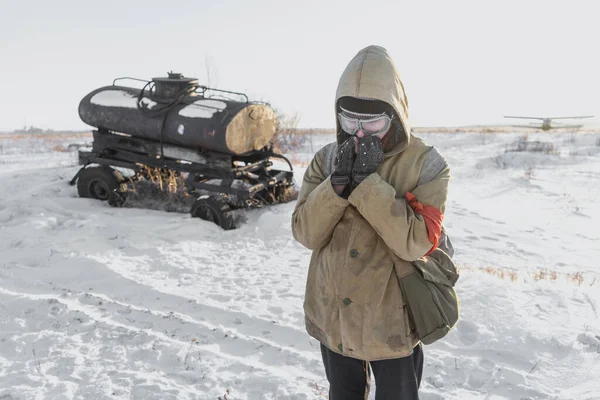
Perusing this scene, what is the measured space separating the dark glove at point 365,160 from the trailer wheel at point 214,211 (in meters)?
5.47

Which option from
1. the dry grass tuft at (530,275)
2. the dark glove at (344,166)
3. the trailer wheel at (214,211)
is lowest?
the dry grass tuft at (530,275)

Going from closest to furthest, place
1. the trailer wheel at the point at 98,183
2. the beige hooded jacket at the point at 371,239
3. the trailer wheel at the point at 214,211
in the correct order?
the beige hooded jacket at the point at 371,239 → the trailer wheel at the point at 214,211 → the trailer wheel at the point at 98,183

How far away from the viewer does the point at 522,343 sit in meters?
3.92

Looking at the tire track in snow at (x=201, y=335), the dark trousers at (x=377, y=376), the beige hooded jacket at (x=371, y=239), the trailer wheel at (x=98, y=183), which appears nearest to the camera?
the beige hooded jacket at (x=371, y=239)

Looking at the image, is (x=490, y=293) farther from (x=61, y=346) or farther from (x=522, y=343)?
(x=61, y=346)

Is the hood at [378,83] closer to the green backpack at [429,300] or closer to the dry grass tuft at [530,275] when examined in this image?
the green backpack at [429,300]

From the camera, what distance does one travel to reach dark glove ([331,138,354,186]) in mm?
1975

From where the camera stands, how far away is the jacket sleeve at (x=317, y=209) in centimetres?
199

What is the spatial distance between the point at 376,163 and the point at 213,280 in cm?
372

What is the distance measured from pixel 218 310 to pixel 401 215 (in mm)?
3044

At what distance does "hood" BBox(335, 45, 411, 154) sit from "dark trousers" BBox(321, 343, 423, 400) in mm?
941

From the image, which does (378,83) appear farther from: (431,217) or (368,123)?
(431,217)

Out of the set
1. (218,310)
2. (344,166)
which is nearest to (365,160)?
(344,166)

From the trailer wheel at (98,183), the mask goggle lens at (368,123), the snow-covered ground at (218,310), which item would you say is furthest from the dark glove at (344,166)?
the trailer wheel at (98,183)
